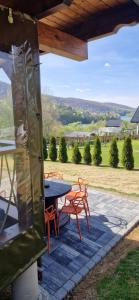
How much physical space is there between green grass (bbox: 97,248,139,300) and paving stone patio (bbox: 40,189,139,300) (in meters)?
0.31

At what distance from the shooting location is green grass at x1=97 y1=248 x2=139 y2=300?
8.26 feet

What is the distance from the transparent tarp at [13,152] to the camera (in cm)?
197

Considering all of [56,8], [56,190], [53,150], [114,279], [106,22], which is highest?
[106,22]

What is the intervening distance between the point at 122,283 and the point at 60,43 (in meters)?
2.90

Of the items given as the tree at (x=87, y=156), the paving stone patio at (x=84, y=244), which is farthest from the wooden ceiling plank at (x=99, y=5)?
the tree at (x=87, y=156)

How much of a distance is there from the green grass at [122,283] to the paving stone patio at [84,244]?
315 mm

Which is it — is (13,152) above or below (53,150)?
above

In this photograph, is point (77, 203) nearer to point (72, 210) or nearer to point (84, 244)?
point (72, 210)

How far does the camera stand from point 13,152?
199 centimetres

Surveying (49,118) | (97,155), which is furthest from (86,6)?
(49,118)

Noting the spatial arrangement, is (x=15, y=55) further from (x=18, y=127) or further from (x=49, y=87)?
(x=49, y=87)

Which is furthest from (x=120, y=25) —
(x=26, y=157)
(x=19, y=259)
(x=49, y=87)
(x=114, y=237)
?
(x=49, y=87)

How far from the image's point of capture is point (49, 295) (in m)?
2.57

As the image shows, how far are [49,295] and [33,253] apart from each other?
0.81 metres
